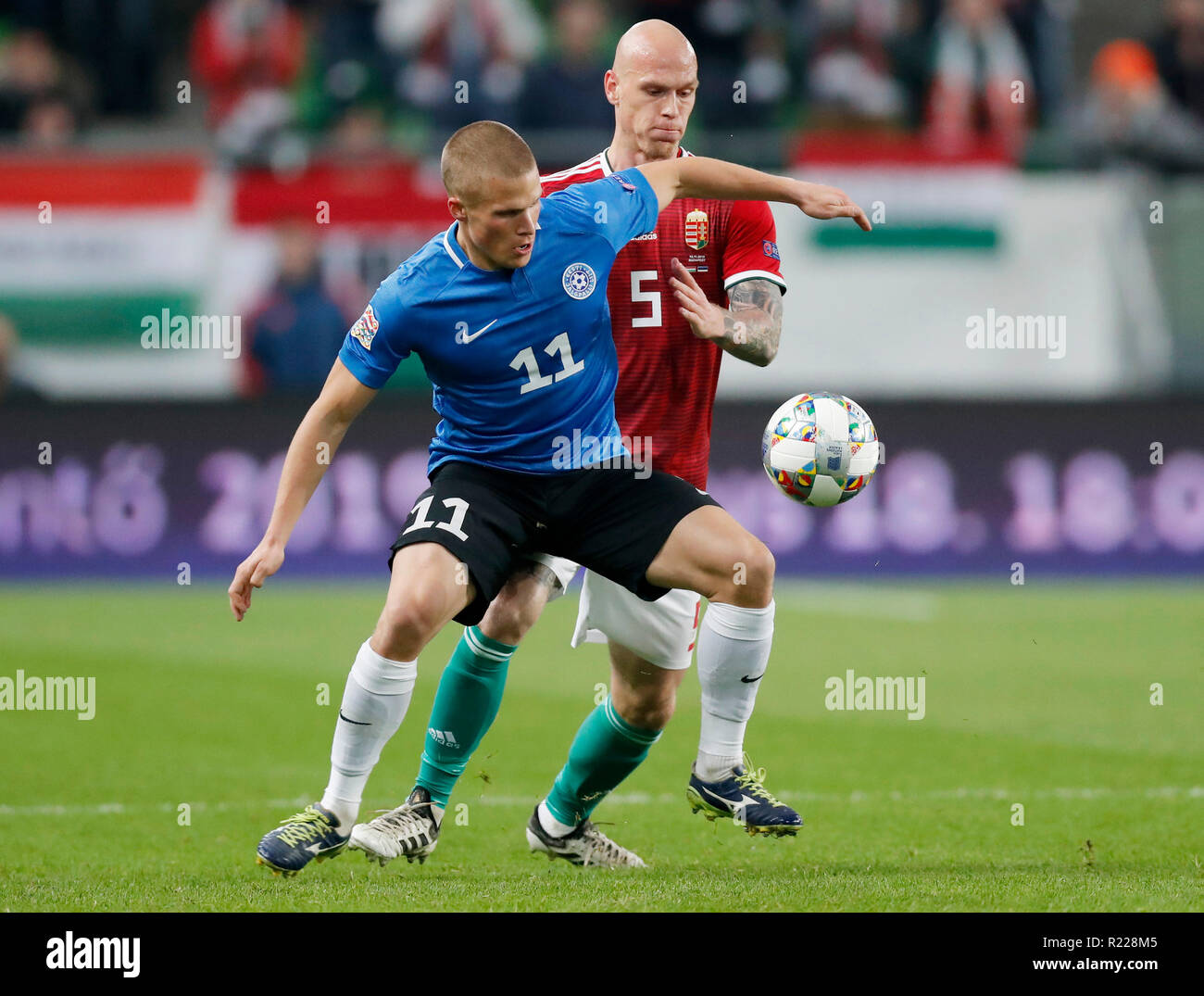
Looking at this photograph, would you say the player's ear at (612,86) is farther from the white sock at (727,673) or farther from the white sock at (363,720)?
the white sock at (363,720)

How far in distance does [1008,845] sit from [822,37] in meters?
12.2

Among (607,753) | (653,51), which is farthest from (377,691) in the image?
(653,51)

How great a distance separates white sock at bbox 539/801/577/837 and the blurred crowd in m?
9.90

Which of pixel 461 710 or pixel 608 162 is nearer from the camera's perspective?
pixel 461 710

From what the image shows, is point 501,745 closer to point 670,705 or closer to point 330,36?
point 670,705

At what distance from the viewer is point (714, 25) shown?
17031 mm

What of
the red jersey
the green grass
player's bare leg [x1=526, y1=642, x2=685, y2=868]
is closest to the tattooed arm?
the red jersey

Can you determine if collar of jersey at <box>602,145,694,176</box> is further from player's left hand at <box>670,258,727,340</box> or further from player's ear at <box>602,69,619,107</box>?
player's left hand at <box>670,258,727,340</box>

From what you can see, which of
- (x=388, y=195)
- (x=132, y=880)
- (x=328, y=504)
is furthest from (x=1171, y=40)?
(x=132, y=880)

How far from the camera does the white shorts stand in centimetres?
621

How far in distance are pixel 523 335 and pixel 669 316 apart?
0.79m

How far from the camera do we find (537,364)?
5.79 m

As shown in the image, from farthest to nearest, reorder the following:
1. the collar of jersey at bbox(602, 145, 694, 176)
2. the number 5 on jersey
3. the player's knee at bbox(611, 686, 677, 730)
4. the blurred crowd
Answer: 1. the blurred crowd
2. the collar of jersey at bbox(602, 145, 694, 176)
3. the player's knee at bbox(611, 686, 677, 730)
4. the number 5 on jersey

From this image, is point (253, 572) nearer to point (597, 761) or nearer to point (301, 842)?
point (301, 842)
